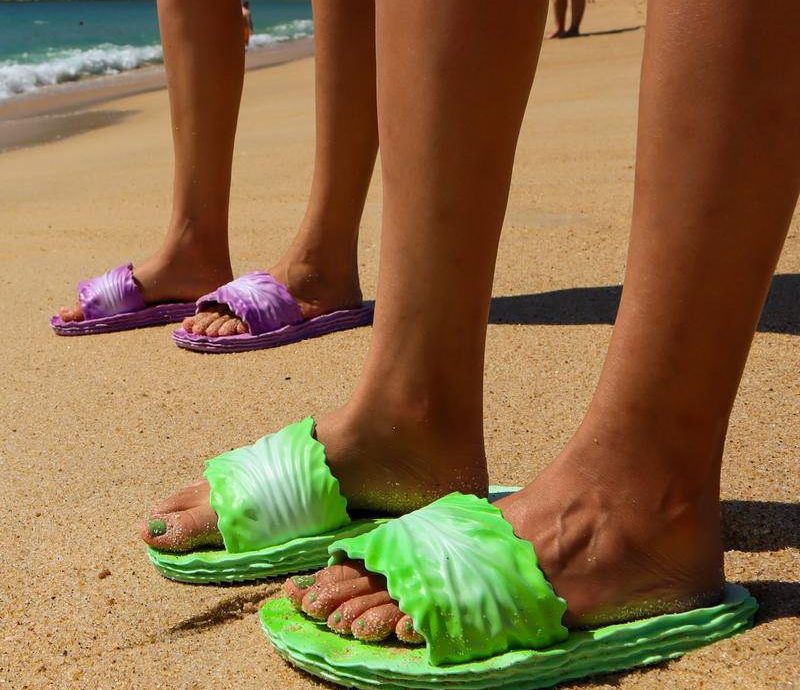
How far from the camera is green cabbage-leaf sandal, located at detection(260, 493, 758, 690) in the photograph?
120 centimetres

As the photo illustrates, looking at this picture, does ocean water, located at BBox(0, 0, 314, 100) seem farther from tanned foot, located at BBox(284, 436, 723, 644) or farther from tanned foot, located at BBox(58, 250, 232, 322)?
tanned foot, located at BBox(284, 436, 723, 644)

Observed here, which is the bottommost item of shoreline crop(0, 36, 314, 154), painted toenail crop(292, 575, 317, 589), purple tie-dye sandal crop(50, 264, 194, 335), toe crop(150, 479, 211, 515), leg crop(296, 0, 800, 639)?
shoreline crop(0, 36, 314, 154)

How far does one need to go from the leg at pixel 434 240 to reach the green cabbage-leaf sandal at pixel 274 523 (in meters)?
0.03

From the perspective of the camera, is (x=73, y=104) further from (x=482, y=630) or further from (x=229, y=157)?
(x=482, y=630)

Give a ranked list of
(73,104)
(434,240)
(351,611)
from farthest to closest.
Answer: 1. (73,104)
2. (434,240)
3. (351,611)

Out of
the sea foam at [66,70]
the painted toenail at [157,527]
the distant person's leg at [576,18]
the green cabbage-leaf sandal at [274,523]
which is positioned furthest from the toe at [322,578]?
the sea foam at [66,70]

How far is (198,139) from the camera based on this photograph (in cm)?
279

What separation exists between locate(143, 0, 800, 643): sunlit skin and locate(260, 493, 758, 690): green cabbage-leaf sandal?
0.03 m

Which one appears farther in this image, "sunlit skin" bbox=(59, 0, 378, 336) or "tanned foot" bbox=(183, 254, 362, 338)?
"tanned foot" bbox=(183, 254, 362, 338)

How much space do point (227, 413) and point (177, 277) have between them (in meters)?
0.82

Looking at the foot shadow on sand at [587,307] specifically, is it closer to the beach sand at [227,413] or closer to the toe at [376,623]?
the beach sand at [227,413]

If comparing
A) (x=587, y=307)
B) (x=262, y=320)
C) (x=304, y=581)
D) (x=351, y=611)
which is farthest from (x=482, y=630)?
(x=587, y=307)

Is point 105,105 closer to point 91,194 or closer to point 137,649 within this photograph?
point 91,194

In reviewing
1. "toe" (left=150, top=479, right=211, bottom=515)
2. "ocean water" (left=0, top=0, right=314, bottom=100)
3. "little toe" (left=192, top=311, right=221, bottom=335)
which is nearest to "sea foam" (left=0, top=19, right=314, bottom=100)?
"ocean water" (left=0, top=0, right=314, bottom=100)
